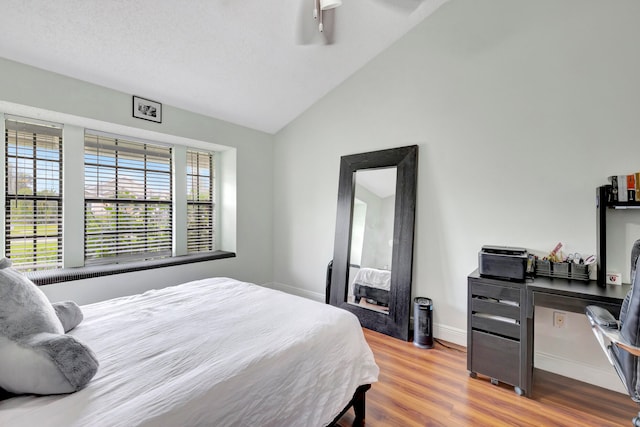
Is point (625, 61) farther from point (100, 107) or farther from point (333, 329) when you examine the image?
point (100, 107)

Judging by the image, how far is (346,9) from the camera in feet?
8.36

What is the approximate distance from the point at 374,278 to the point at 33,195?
10.9 feet

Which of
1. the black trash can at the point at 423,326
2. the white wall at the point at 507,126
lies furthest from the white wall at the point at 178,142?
the black trash can at the point at 423,326

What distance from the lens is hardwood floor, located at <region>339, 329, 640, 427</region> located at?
175cm

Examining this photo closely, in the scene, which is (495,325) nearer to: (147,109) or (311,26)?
(311,26)

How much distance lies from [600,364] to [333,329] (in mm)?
2089

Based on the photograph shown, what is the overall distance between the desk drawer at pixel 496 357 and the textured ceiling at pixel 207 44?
94.4 inches

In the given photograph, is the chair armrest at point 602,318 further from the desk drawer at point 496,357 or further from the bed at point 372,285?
the bed at point 372,285

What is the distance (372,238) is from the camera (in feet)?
10.4

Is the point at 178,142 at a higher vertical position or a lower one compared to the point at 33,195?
higher

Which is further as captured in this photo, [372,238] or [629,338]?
[372,238]

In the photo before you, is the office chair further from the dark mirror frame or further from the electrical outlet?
the dark mirror frame

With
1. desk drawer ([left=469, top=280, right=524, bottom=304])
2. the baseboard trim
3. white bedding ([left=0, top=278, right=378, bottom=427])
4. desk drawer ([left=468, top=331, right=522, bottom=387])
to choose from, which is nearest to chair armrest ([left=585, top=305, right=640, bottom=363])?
desk drawer ([left=469, top=280, right=524, bottom=304])

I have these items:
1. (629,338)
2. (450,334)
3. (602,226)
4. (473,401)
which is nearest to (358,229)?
(450,334)
